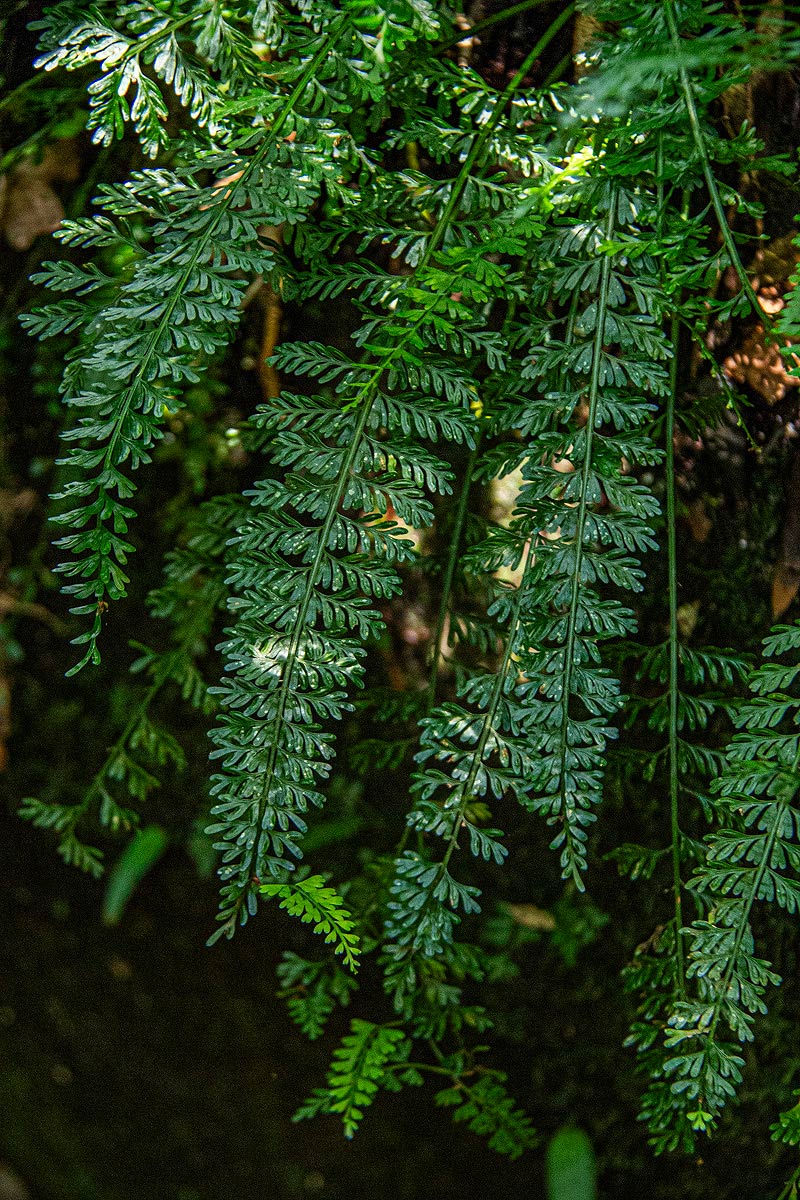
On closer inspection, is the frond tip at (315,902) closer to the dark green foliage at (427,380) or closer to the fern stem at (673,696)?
the dark green foliage at (427,380)

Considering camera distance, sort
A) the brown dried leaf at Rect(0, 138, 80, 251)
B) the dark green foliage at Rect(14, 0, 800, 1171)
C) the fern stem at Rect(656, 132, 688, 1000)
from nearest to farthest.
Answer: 1. the dark green foliage at Rect(14, 0, 800, 1171)
2. the fern stem at Rect(656, 132, 688, 1000)
3. the brown dried leaf at Rect(0, 138, 80, 251)

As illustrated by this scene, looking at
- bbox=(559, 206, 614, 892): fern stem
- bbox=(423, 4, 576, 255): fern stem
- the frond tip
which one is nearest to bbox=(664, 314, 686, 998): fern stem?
bbox=(559, 206, 614, 892): fern stem

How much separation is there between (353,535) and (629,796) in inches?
25.7

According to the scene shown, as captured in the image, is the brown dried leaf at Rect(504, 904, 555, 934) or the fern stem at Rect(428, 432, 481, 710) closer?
the fern stem at Rect(428, 432, 481, 710)

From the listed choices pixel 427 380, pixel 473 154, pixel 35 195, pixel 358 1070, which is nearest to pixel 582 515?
pixel 427 380

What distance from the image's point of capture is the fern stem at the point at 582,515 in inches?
30.8

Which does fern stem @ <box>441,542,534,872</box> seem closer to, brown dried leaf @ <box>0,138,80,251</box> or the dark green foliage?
the dark green foliage

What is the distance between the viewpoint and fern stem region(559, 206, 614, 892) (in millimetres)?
781

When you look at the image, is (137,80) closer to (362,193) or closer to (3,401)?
(362,193)

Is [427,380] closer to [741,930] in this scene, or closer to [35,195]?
[741,930]

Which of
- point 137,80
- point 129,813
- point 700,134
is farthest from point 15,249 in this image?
point 700,134

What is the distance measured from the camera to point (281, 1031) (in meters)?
1.55

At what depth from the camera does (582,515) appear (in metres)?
0.79

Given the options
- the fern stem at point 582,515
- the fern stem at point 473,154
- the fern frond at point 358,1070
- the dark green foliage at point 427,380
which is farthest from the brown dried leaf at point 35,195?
the fern frond at point 358,1070
